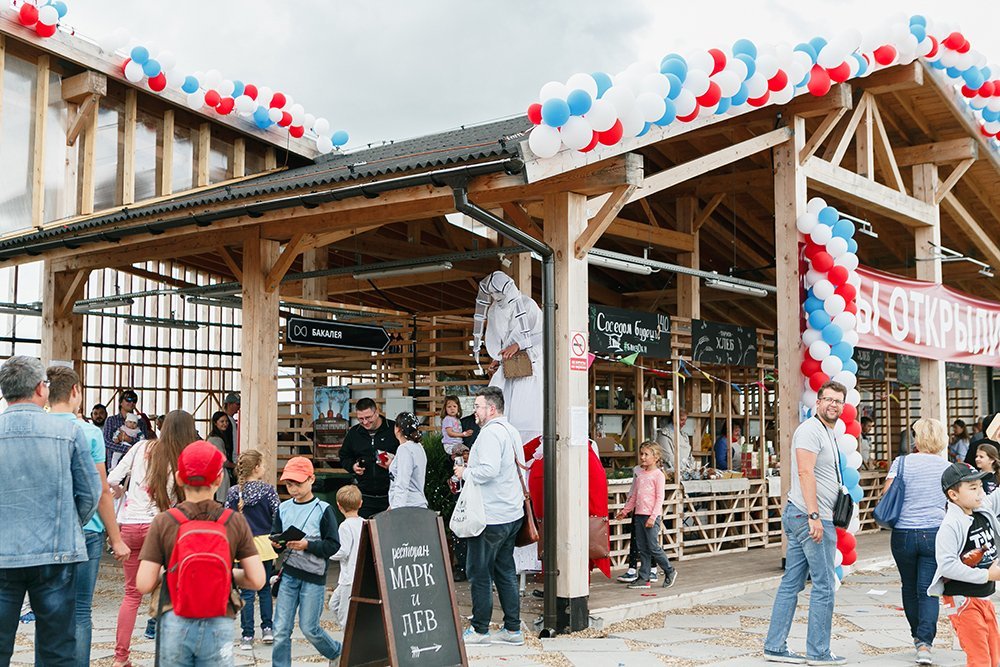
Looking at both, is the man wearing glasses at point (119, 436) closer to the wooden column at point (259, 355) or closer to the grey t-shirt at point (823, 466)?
the wooden column at point (259, 355)

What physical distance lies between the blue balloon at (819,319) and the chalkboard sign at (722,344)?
2.60 meters

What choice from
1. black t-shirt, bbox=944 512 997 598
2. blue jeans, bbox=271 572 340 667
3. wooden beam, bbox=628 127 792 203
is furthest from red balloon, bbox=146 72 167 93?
black t-shirt, bbox=944 512 997 598

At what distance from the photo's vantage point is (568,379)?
746cm

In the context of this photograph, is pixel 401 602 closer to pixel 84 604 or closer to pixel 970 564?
pixel 84 604

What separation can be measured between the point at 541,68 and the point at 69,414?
49.0 m

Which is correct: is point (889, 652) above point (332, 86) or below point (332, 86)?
below

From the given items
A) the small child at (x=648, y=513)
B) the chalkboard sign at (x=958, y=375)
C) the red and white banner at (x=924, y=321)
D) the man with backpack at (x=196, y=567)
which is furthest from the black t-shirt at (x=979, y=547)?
the chalkboard sign at (x=958, y=375)

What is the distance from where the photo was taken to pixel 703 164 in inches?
354

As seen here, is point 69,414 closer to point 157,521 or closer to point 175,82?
point 157,521

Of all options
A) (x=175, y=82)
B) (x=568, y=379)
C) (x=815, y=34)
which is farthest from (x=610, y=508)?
(x=175, y=82)

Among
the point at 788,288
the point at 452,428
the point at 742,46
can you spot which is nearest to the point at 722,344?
the point at 788,288

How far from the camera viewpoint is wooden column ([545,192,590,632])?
291 inches

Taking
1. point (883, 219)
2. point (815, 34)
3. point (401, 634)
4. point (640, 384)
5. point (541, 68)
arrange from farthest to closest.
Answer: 1. point (541, 68)
2. point (883, 219)
3. point (640, 384)
4. point (815, 34)
5. point (401, 634)

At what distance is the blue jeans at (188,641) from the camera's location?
406cm
